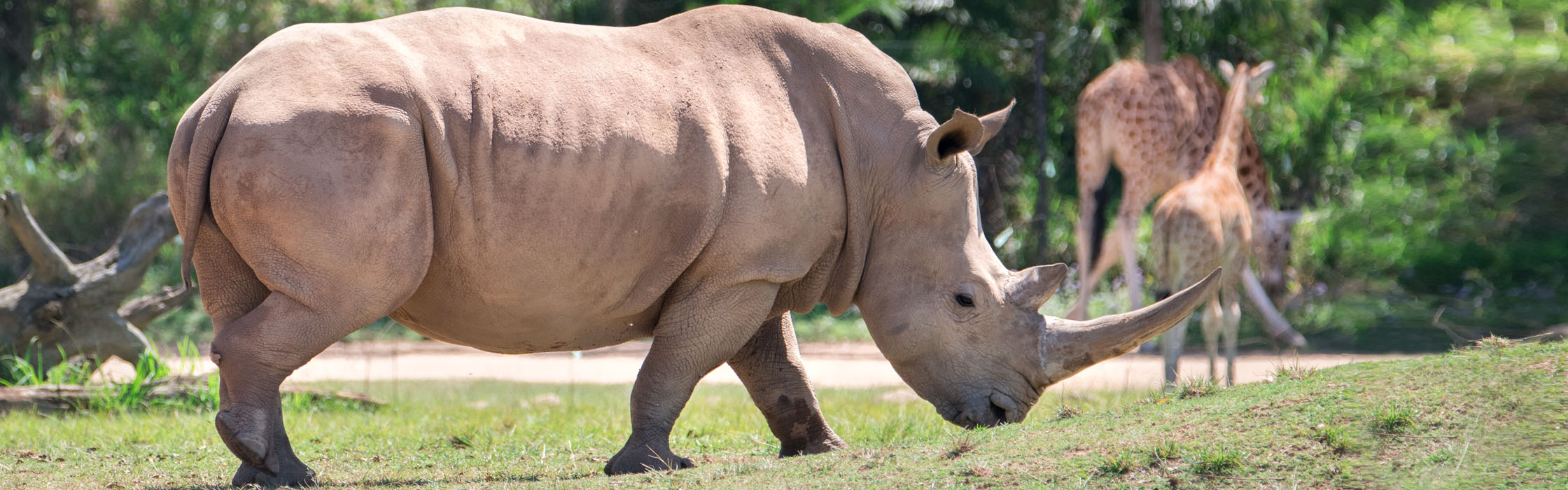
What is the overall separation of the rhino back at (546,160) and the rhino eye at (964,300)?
51 centimetres

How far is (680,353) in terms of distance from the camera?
5062mm

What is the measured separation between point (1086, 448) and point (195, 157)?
2851mm

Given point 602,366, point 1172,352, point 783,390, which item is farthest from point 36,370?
point 1172,352

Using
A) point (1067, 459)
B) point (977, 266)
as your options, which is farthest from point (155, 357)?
point (1067, 459)

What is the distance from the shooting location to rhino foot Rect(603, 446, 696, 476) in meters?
4.95

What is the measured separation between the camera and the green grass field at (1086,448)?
12.9ft

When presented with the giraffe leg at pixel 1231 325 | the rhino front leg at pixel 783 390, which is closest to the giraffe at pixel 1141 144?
the giraffe leg at pixel 1231 325

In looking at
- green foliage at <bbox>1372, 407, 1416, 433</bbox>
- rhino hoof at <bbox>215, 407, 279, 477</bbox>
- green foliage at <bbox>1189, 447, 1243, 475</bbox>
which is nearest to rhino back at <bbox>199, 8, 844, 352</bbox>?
rhino hoof at <bbox>215, 407, 279, 477</bbox>

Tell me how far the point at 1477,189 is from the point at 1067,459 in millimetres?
11495

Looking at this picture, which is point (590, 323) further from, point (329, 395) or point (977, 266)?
point (329, 395)

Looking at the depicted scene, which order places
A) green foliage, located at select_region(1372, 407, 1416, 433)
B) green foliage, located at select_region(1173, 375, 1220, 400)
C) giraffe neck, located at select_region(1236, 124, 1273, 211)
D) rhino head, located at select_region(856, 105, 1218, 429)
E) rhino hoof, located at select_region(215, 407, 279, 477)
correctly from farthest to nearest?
giraffe neck, located at select_region(1236, 124, 1273, 211) → rhino head, located at select_region(856, 105, 1218, 429) → green foliage, located at select_region(1173, 375, 1220, 400) → rhino hoof, located at select_region(215, 407, 279, 477) → green foliage, located at select_region(1372, 407, 1416, 433)

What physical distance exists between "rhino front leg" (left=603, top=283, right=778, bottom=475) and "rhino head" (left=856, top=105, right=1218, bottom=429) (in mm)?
634

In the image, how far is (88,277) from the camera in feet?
25.9

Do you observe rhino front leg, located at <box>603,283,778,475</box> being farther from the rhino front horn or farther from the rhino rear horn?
the rhino front horn
